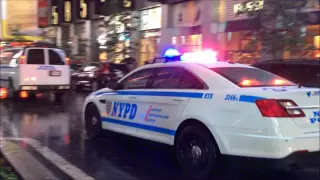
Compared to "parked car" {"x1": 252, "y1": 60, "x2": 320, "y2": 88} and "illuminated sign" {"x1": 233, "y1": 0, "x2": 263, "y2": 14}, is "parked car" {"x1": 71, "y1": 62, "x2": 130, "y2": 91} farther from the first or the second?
"parked car" {"x1": 252, "y1": 60, "x2": 320, "y2": 88}

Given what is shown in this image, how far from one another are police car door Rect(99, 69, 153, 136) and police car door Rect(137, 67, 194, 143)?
116 mm

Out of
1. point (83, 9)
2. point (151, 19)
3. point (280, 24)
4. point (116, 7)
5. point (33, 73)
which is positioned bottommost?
point (33, 73)

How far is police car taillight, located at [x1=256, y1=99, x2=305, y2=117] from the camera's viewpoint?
15.7 ft

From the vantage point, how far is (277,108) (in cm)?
478

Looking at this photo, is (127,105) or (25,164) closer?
(25,164)

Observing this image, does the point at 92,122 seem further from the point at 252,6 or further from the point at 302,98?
the point at 252,6

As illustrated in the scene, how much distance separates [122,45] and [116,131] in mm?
16714

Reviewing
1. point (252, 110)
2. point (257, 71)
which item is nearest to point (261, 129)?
point (252, 110)

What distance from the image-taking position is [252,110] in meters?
4.89

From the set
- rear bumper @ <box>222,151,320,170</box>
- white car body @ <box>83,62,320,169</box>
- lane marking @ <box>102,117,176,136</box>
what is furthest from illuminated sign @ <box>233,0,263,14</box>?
rear bumper @ <box>222,151,320,170</box>

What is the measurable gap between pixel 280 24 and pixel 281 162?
334 inches

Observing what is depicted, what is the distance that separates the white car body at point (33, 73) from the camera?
46.3 feet

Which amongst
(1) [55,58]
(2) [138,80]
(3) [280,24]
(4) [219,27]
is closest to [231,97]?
(2) [138,80]

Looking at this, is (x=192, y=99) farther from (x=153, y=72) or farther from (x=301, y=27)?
(x=301, y=27)
